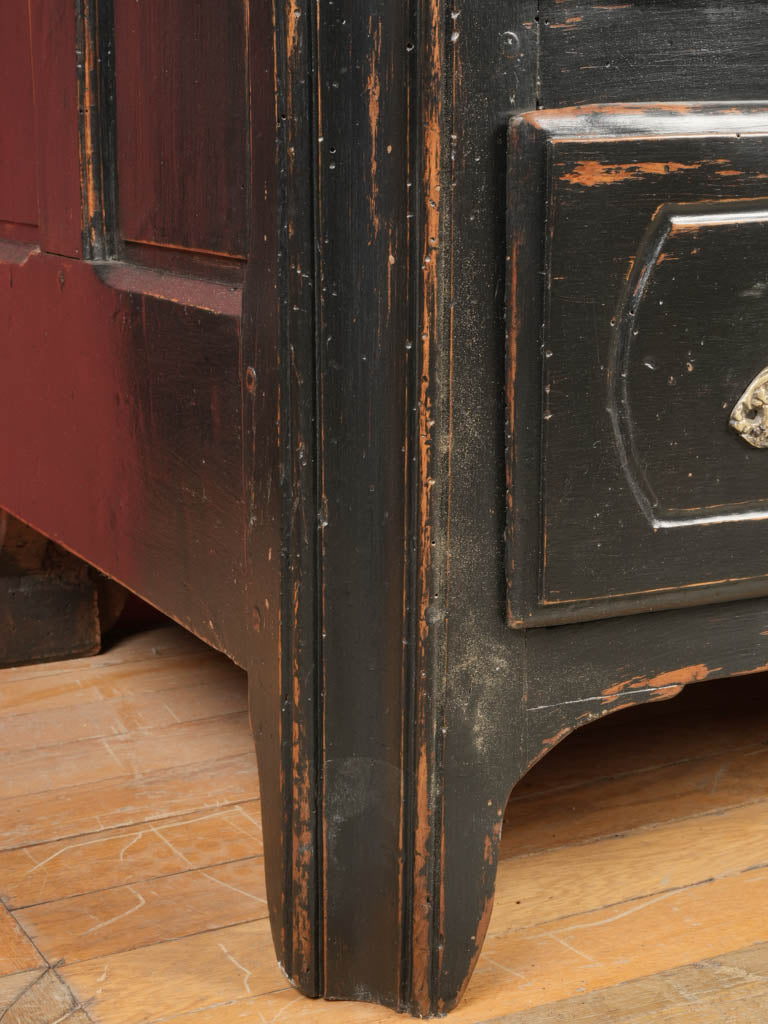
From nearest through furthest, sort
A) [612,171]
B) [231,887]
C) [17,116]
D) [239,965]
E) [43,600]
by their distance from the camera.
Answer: [612,171] < [239,965] < [231,887] < [17,116] < [43,600]

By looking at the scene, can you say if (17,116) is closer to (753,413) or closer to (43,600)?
(43,600)

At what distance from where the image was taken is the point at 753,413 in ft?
3.22

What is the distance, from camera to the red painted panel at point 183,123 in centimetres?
99

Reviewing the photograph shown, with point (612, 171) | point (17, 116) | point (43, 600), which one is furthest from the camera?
point (43, 600)

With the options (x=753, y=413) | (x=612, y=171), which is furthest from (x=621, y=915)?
(x=612, y=171)

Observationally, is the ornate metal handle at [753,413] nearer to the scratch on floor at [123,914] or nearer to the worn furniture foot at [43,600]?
the scratch on floor at [123,914]

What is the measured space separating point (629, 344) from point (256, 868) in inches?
22.6

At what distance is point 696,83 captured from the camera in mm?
943

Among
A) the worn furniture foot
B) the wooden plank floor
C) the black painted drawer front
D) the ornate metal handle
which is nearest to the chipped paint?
the black painted drawer front

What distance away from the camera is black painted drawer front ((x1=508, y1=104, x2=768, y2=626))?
90 cm

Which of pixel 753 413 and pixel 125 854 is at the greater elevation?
pixel 753 413

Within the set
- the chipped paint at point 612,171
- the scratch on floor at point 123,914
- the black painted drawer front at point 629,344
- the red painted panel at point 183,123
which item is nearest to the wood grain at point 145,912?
the scratch on floor at point 123,914

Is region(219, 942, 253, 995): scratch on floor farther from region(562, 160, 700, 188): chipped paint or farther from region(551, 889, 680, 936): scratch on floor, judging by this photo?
region(562, 160, 700, 188): chipped paint

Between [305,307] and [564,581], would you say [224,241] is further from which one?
[564,581]
